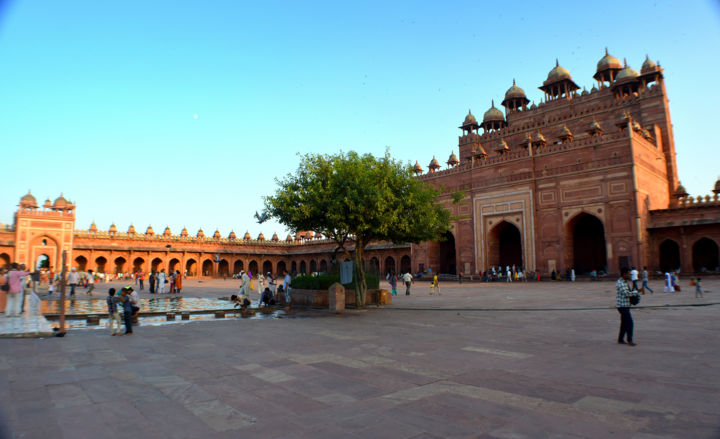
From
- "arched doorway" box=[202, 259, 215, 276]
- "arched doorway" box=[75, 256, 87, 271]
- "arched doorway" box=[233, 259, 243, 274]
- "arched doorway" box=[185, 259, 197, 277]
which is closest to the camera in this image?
"arched doorway" box=[75, 256, 87, 271]

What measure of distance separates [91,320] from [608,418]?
11.8 meters

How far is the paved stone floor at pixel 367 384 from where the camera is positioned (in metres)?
3.67

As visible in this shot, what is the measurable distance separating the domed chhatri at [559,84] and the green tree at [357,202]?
33.4 meters

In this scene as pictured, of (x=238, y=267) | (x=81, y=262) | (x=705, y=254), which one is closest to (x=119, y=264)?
(x=81, y=262)

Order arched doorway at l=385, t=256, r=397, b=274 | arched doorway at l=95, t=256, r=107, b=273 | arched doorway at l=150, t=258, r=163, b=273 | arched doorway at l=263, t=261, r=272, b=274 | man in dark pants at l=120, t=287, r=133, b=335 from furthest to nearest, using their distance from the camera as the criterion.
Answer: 1. arched doorway at l=263, t=261, r=272, b=274
2. arched doorway at l=150, t=258, r=163, b=273
3. arched doorway at l=95, t=256, r=107, b=273
4. arched doorway at l=385, t=256, r=397, b=274
5. man in dark pants at l=120, t=287, r=133, b=335

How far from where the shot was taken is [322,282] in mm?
16688

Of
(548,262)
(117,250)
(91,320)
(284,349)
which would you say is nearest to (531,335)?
(284,349)

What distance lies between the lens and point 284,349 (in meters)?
7.34

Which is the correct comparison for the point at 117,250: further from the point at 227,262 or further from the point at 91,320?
the point at 91,320

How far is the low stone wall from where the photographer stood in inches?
640

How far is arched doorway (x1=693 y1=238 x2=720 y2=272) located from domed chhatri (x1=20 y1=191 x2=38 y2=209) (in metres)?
65.1

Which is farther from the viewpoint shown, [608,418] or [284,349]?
[284,349]

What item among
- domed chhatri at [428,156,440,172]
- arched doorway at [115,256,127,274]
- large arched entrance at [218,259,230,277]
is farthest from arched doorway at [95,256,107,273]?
domed chhatri at [428,156,440,172]

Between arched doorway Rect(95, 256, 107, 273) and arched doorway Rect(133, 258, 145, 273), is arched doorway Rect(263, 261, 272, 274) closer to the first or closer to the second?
arched doorway Rect(133, 258, 145, 273)
